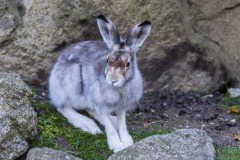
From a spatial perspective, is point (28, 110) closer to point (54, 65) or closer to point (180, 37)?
point (54, 65)

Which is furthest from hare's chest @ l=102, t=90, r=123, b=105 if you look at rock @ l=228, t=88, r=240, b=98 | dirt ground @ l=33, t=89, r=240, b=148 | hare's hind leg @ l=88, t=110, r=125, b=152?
rock @ l=228, t=88, r=240, b=98

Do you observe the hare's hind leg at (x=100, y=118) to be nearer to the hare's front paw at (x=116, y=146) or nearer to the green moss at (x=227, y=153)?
the hare's front paw at (x=116, y=146)

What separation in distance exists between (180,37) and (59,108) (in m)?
2.00

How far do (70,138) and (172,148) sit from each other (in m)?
1.19

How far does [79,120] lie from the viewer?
639cm

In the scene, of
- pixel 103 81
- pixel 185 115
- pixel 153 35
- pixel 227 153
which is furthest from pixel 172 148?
pixel 153 35

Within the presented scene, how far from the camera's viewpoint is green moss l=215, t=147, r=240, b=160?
18.7 feet

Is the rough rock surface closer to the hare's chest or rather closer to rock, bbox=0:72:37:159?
rock, bbox=0:72:37:159

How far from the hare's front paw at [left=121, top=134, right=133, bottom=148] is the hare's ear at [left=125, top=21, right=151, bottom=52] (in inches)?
36.8

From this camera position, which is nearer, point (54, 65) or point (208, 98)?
point (54, 65)

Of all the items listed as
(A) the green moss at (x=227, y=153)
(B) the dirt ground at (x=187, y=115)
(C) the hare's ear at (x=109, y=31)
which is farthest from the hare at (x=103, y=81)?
(A) the green moss at (x=227, y=153)

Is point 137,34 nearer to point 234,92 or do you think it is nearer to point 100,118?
point 100,118

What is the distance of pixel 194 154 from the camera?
5.45m

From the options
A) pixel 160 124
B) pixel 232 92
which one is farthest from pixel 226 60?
pixel 160 124
